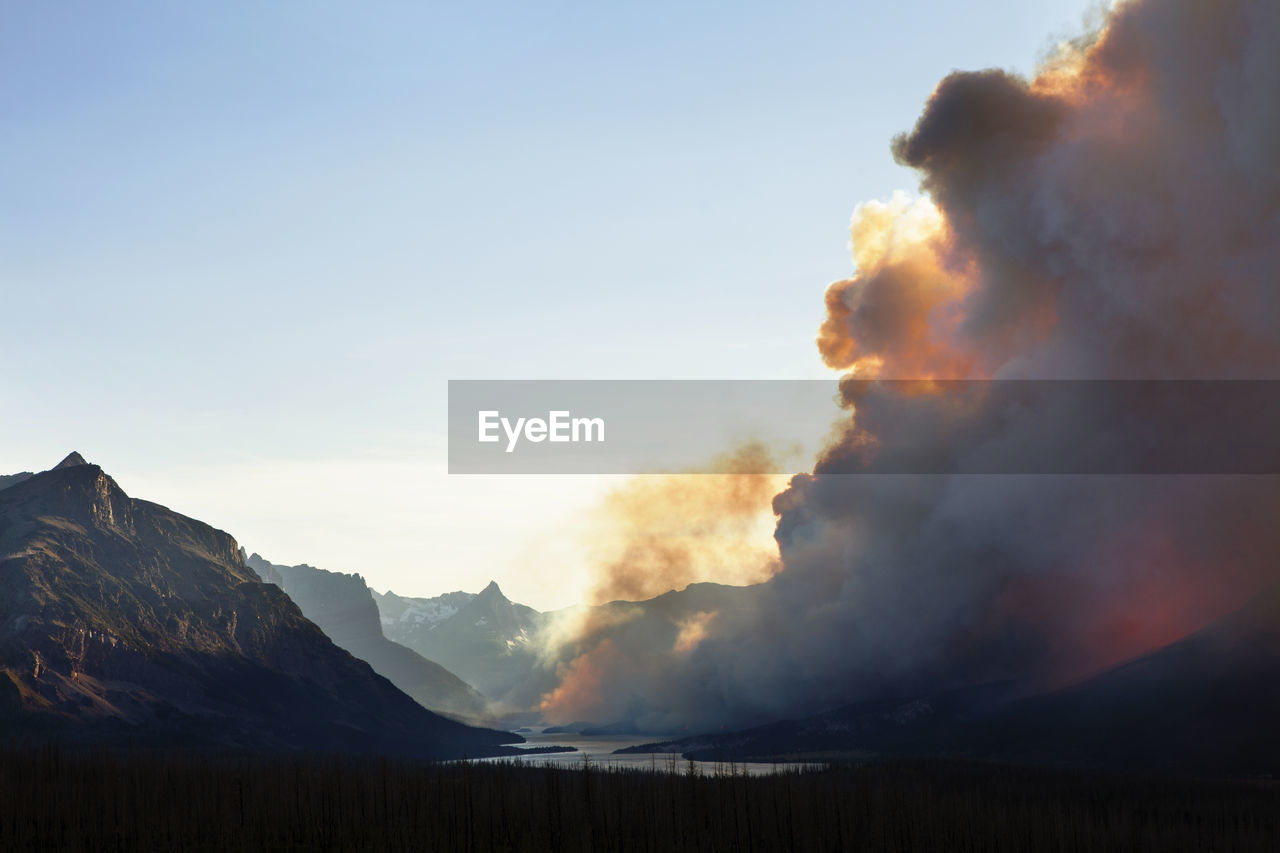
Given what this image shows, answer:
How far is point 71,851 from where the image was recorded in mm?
196500

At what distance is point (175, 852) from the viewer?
7761 inches

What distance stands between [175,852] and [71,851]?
17926 mm
